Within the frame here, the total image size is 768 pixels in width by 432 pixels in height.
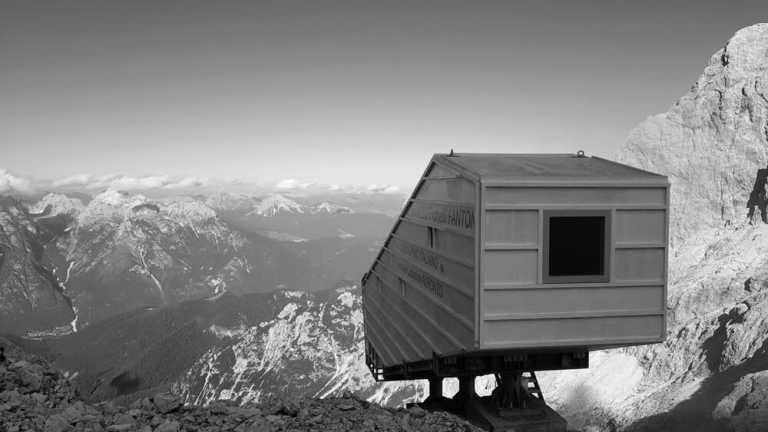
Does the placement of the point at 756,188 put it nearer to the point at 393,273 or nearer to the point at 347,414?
the point at 393,273

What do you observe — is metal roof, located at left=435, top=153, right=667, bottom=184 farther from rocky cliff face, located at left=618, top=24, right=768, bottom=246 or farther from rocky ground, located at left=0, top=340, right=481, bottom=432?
rocky cliff face, located at left=618, top=24, right=768, bottom=246

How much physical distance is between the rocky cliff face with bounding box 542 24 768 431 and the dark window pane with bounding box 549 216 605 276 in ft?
89.1

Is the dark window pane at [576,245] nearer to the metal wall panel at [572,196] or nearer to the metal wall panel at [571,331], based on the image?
the metal wall panel at [572,196]

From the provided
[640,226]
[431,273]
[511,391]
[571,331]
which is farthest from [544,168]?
[511,391]

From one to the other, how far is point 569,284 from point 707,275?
55588 mm

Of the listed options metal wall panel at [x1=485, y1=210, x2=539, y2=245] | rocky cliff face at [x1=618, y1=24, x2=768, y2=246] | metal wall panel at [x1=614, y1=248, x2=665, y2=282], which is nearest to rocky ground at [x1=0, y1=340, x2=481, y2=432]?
metal wall panel at [x1=485, y1=210, x2=539, y2=245]

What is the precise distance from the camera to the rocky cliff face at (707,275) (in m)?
41.2

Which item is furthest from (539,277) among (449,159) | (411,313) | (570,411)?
(570,411)

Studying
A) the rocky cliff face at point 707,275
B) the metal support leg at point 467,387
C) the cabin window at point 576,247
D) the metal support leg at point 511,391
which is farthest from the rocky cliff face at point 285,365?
the cabin window at point 576,247

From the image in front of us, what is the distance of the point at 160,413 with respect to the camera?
8500 millimetres

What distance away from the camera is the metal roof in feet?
27.2

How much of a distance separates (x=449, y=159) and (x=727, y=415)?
33.7 metres

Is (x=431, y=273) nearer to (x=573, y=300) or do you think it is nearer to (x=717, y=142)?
(x=573, y=300)

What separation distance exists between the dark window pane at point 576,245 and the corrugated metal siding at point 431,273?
48.7 inches
